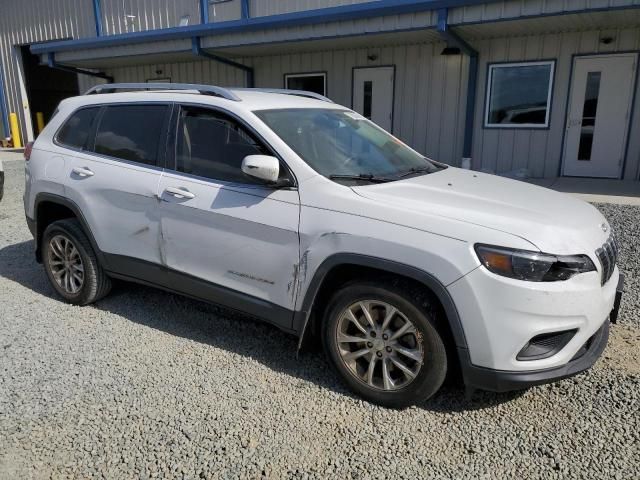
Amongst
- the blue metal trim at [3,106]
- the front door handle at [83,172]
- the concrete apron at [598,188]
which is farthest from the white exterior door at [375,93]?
the blue metal trim at [3,106]

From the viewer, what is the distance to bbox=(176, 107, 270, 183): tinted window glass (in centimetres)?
341

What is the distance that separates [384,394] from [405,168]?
1600 mm

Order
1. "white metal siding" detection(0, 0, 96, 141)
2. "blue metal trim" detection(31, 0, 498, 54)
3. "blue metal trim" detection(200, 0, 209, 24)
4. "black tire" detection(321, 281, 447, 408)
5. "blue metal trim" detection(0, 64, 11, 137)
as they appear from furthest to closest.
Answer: "blue metal trim" detection(0, 64, 11, 137) → "white metal siding" detection(0, 0, 96, 141) → "blue metal trim" detection(200, 0, 209, 24) → "blue metal trim" detection(31, 0, 498, 54) → "black tire" detection(321, 281, 447, 408)

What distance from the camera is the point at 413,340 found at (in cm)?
287

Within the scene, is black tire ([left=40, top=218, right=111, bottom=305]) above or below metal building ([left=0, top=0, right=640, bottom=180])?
below

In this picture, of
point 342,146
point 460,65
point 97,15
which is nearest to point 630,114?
point 460,65

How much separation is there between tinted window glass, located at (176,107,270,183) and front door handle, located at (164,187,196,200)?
15 cm

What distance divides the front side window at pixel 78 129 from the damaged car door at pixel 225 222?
102 cm

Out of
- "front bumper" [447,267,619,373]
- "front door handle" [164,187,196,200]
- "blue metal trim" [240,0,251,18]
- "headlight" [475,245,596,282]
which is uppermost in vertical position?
"blue metal trim" [240,0,251,18]

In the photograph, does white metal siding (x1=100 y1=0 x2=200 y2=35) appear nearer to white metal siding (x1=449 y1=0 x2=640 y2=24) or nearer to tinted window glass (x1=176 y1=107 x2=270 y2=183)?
white metal siding (x1=449 y1=0 x2=640 y2=24)

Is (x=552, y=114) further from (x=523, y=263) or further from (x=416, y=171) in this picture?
(x=523, y=263)

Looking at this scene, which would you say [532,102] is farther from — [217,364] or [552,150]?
[217,364]

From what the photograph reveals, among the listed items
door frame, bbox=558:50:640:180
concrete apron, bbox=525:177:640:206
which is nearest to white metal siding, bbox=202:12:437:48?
door frame, bbox=558:50:640:180

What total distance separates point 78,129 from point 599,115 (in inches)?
371
